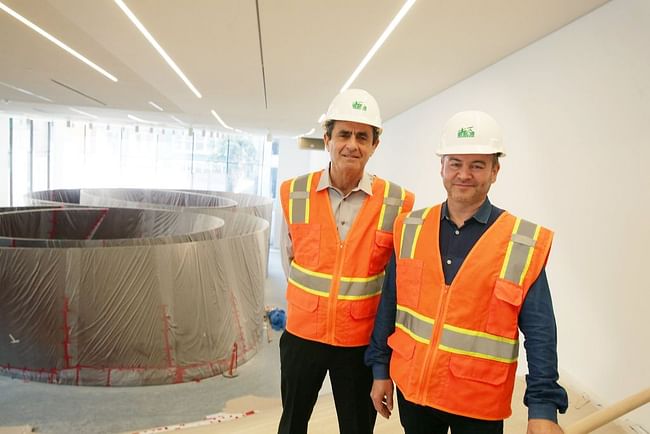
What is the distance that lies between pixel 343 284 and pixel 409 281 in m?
0.29

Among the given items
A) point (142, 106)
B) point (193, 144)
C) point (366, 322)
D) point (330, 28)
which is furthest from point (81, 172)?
point (366, 322)

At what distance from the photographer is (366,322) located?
1.65 m

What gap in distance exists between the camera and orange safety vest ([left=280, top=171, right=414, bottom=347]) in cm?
162

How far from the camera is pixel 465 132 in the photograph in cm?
136

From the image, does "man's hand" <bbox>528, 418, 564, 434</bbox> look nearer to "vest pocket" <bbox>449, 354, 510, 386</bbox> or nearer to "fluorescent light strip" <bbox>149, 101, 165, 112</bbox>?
"vest pocket" <bbox>449, 354, 510, 386</bbox>

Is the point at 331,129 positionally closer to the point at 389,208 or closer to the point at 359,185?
the point at 359,185

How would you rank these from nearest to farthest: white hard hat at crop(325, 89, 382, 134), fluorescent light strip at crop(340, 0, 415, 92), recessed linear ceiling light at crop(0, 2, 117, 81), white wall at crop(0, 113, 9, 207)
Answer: white hard hat at crop(325, 89, 382, 134) < fluorescent light strip at crop(340, 0, 415, 92) < recessed linear ceiling light at crop(0, 2, 117, 81) < white wall at crop(0, 113, 9, 207)

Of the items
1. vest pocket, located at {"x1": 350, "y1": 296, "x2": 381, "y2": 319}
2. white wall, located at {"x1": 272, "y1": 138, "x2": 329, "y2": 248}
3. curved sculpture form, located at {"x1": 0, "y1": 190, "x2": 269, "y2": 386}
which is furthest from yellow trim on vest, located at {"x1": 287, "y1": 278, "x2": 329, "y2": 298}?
white wall, located at {"x1": 272, "y1": 138, "x2": 329, "y2": 248}

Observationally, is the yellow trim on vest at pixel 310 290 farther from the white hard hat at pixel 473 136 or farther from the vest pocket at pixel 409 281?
the white hard hat at pixel 473 136

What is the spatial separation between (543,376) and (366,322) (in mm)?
636

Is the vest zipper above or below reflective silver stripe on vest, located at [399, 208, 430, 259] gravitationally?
below

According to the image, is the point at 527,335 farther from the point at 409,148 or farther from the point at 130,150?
the point at 130,150

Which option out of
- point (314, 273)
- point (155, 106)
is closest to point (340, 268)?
point (314, 273)

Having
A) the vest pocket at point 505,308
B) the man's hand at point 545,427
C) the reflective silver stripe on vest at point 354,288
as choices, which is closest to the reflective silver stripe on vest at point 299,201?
the reflective silver stripe on vest at point 354,288
